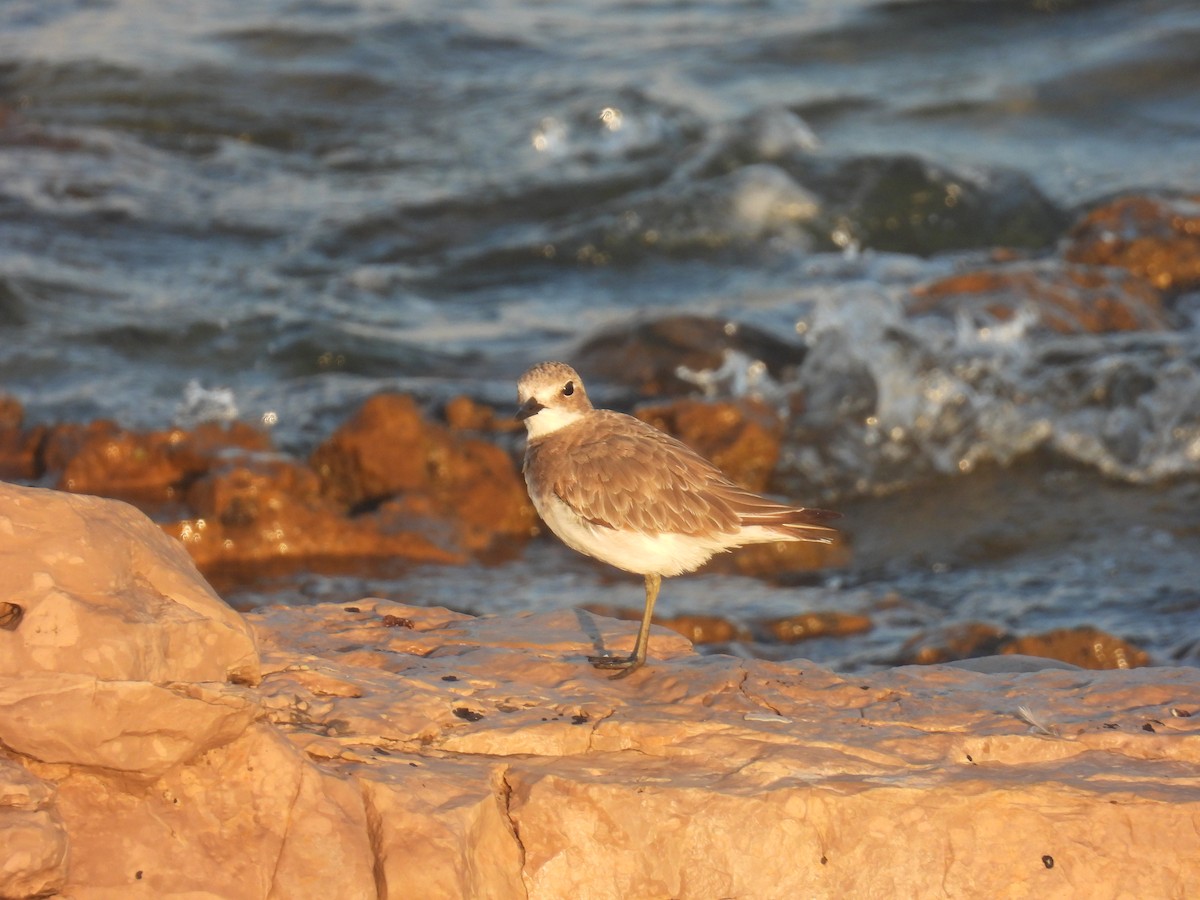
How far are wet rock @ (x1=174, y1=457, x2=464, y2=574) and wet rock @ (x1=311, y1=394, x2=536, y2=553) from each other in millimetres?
379

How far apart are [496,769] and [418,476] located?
22.3ft

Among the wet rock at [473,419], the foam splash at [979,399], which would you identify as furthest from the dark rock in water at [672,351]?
the wet rock at [473,419]

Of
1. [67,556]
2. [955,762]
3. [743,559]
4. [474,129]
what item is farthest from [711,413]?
[474,129]

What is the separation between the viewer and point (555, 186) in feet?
62.8

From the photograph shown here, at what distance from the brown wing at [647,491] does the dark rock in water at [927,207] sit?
11.4 meters

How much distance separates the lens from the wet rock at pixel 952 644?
9.17 metres

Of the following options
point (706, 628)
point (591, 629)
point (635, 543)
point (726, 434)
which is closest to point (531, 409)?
point (635, 543)

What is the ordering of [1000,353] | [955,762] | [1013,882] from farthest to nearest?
[1000,353] < [955,762] < [1013,882]

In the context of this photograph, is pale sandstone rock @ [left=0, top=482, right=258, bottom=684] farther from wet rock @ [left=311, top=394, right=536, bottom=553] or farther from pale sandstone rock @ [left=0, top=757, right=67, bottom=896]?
wet rock @ [left=311, top=394, right=536, bottom=553]

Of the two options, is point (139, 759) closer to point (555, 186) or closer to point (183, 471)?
point (183, 471)

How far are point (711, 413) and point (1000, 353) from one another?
2.99m

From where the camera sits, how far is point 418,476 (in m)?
11.5

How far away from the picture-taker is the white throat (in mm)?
6855

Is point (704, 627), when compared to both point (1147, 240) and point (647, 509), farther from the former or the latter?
point (1147, 240)
